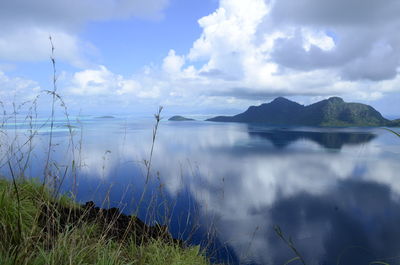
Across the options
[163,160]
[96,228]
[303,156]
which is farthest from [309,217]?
[303,156]

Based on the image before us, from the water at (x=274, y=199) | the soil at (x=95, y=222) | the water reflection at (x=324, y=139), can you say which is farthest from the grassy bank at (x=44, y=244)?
the water reflection at (x=324, y=139)

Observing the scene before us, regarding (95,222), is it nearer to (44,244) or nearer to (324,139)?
(44,244)

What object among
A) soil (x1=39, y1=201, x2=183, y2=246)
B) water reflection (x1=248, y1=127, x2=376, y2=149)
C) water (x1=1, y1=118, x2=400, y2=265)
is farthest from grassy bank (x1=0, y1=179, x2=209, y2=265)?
water reflection (x1=248, y1=127, x2=376, y2=149)

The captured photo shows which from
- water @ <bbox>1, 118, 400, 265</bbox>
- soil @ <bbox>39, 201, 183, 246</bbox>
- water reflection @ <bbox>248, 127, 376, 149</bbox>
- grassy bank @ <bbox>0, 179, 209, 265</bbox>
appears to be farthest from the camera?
water reflection @ <bbox>248, 127, 376, 149</bbox>

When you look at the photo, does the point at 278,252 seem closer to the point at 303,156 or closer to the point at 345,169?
the point at 345,169

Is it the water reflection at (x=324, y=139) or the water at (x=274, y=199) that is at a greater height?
the water reflection at (x=324, y=139)

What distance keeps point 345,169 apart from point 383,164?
11.1 meters

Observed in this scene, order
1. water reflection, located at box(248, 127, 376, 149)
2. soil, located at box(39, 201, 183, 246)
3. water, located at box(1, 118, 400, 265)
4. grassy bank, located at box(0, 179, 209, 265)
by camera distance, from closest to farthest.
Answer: grassy bank, located at box(0, 179, 209, 265), soil, located at box(39, 201, 183, 246), water, located at box(1, 118, 400, 265), water reflection, located at box(248, 127, 376, 149)

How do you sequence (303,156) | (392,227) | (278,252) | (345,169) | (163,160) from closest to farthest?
(278,252), (392,227), (163,160), (345,169), (303,156)

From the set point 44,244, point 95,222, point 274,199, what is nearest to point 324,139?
point 274,199

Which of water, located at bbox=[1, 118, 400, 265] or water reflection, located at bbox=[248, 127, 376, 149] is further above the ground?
water reflection, located at bbox=[248, 127, 376, 149]

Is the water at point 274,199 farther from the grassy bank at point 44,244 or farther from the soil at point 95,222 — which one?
the grassy bank at point 44,244

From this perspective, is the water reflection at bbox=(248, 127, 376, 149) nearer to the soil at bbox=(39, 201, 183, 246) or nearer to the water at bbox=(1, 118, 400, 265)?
the water at bbox=(1, 118, 400, 265)

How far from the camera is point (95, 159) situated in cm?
3103
